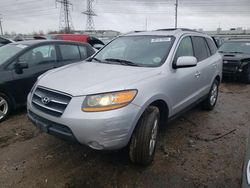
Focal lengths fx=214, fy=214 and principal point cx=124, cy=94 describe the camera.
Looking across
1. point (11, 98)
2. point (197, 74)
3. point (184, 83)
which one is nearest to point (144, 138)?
point (184, 83)

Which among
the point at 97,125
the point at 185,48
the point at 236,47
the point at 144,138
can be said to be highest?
the point at 185,48

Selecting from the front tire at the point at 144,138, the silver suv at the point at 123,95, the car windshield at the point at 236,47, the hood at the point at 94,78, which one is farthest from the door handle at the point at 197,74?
the car windshield at the point at 236,47

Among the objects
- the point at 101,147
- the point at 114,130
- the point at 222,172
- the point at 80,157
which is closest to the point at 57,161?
the point at 80,157

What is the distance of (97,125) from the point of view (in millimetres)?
2141

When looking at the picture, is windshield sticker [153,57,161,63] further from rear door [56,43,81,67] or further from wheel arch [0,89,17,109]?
wheel arch [0,89,17,109]

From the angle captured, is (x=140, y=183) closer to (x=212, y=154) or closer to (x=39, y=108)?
(x=212, y=154)

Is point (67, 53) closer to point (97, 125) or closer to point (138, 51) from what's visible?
point (138, 51)

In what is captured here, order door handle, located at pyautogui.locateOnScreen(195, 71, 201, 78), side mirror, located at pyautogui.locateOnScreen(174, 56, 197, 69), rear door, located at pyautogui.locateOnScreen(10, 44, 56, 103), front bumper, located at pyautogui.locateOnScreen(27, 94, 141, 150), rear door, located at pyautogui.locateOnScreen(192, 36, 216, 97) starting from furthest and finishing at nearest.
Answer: rear door, located at pyautogui.locateOnScreen(10, 44, 56, 103) < rear door, located at pyautogui.locateOnScreen(192, 36, 216, 97) < door handle, located at pyautogui.locateOnScreen(195, 71, 201, 78) < side mirror, located at pyautogui.locateOnScreen(174, 56, 197, 69) < front bumper, located at pyautogui.locateOnScreen(27, 94, 141, 150)

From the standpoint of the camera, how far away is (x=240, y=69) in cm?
762

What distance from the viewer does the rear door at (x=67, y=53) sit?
5.04 metres

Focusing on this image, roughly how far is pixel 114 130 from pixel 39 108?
102 cm

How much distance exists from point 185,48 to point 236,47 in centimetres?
626

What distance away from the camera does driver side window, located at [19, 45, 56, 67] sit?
440 cm

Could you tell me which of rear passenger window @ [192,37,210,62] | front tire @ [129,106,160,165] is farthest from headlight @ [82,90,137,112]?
rear passenger window @ [192,37,210,62]
